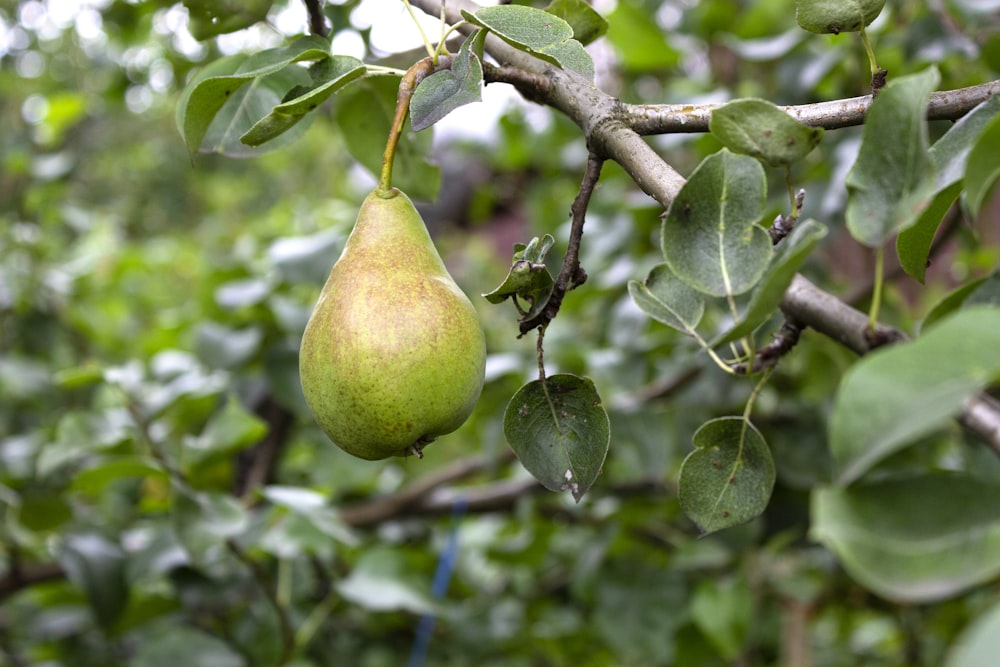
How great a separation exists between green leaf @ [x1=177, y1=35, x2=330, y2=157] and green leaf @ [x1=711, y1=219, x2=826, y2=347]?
237mm

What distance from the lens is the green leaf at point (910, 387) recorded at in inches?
9.6

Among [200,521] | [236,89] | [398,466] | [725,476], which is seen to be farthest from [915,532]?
[398,466]

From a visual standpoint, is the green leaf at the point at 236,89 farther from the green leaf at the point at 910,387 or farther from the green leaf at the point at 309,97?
the green leaf at the point at 910,387

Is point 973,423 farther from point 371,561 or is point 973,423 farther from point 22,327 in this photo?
point 22,327

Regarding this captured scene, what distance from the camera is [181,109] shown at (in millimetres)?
518

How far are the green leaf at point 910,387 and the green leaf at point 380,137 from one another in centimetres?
42

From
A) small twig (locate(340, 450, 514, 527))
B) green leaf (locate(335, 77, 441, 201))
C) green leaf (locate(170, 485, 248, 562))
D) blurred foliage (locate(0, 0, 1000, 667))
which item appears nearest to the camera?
green leaf (locate(335, 77, 441, 201))

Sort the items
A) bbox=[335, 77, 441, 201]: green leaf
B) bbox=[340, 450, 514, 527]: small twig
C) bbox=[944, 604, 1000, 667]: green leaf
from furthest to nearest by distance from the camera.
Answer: bbox=[340, 450, 514, 527]: small twig < bbox=[335, 77, 441, 201]: green leaf < bbox=[944, 604, 1000, 667]: green leaf

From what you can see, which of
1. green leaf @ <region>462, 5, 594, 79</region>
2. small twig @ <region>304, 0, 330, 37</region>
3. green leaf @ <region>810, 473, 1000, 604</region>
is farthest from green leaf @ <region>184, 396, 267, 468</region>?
green leaf @ <region>810, 473, 1000, 604</region>

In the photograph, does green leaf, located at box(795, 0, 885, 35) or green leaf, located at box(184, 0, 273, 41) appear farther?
green leaf, located at box(184, 0, 273, 41)

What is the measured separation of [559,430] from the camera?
0.43 metres

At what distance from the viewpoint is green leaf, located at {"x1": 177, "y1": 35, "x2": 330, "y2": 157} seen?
0.45 metres

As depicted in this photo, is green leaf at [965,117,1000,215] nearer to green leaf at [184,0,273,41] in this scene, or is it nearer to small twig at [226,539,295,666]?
green leaf at [184,0,273,41]

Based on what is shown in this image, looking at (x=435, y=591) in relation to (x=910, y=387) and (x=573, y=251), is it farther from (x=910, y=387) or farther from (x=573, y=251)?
(x=910, y=387)
